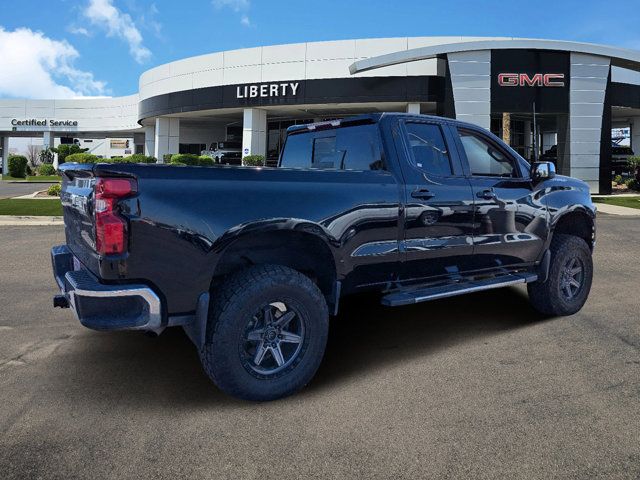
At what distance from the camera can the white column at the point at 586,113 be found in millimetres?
25781

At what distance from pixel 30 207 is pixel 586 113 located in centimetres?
2470

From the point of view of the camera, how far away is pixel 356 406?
3.36 metres

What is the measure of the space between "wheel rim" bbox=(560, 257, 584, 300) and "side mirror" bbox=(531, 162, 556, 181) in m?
1.03

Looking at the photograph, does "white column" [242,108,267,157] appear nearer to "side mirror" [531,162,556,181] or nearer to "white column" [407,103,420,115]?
"white column" [407,103,420,115]

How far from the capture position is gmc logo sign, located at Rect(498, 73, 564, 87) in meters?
25.5

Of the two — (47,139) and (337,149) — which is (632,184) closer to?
(337,149)

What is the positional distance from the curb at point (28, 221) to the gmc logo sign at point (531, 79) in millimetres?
20835

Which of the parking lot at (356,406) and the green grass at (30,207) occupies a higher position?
the green grass at (30,207)

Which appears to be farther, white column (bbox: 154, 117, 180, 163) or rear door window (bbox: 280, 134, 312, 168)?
white column (bbox: 154, 117, 180, 163)

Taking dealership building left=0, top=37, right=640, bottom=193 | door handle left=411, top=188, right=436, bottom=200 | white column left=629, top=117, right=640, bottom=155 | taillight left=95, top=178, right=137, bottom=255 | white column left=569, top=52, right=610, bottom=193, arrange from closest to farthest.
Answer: taillight left=95, top=178, right=137, bottom=255 < door handle left=411, top=188, right=436, bottom=200 < dealership building left=0, top=37, right=640, bottom=193 < white column left=569, top=52, right=610, bottom=193 < white column left=629, top=117, right=640, bottom=155

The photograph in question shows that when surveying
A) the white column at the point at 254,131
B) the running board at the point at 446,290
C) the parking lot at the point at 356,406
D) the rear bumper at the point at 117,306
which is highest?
the white column at the point at 254,131

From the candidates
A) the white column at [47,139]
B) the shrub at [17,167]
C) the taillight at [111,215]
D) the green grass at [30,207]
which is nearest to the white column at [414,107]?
the green grass at [30,207]

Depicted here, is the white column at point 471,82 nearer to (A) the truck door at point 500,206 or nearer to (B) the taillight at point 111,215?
(A) the truck door at point 500,206

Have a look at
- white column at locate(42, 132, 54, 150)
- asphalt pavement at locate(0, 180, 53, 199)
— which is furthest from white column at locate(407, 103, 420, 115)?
white column at locate(42, 132, 54, 150)
